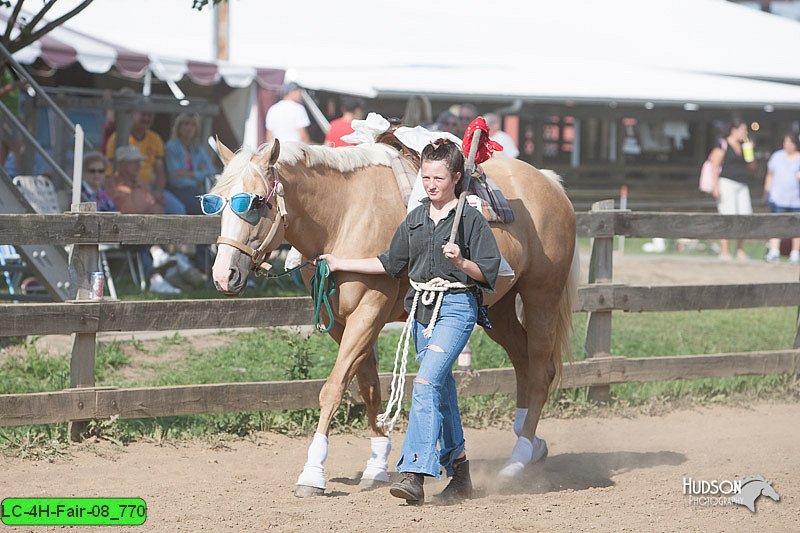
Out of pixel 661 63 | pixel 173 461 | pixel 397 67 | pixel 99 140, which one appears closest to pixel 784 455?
pixel 173 461

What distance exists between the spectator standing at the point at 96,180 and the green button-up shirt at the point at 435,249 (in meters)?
6.19

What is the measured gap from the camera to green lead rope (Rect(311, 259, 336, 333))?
5.45 metres

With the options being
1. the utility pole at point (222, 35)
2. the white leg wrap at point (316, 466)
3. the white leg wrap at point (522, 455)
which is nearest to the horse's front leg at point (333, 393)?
the white leg wrap at point (316, 466)

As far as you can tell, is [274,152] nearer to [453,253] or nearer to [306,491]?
[453,253]

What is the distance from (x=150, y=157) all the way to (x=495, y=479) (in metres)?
7.69

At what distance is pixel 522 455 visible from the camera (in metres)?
6.20

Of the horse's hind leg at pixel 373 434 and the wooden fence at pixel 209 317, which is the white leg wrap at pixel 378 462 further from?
the wooden fence at pixel 209 317

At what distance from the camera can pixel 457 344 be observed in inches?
203

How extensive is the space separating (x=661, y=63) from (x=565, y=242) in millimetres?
Result: 18995

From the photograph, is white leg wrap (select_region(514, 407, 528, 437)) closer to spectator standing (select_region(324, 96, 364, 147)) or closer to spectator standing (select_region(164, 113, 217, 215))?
spectator standing (select_region(324, 96, 364, 147))

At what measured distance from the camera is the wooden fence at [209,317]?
623 cm

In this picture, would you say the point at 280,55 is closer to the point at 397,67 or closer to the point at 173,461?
the point at 397,67

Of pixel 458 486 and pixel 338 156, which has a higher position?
pixel 338 156

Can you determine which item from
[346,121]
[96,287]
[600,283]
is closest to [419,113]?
[346,121]
